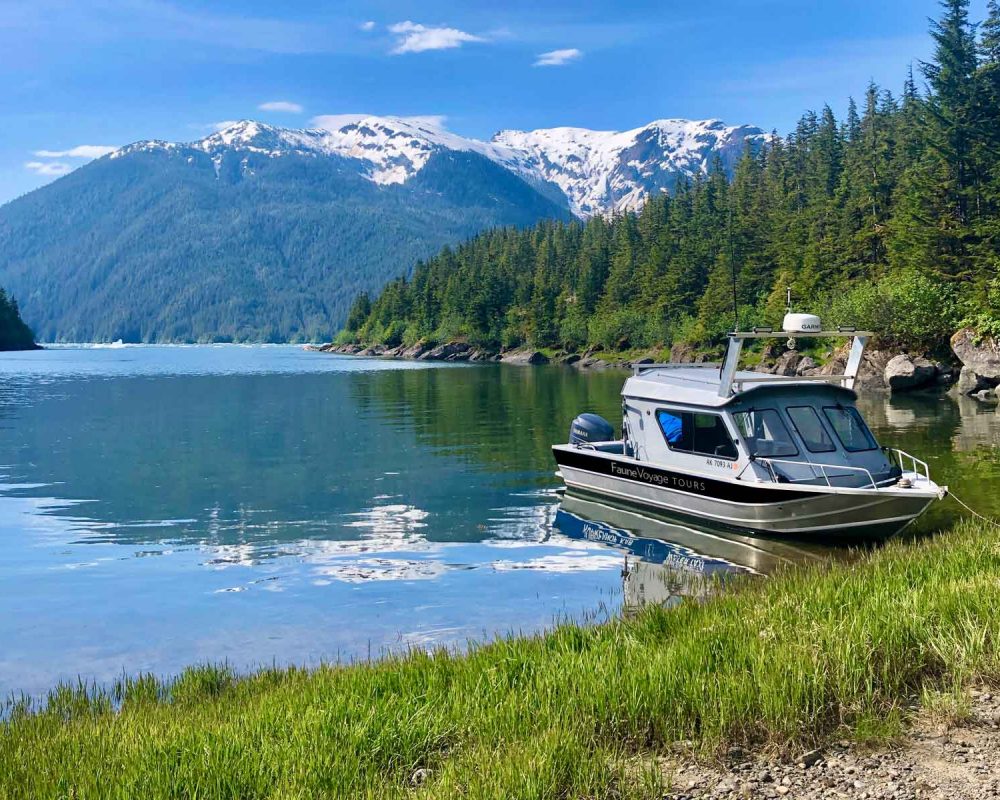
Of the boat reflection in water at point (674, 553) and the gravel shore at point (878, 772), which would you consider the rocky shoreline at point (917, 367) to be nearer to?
the boat reflection in water at point (674, 553)

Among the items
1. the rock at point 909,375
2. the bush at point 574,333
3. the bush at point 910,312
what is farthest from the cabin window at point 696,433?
the bush at point 574,333

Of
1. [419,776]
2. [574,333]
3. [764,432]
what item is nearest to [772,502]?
[764,432]

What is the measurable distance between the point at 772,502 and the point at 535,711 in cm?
1357

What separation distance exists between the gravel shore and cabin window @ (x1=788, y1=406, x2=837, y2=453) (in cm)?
1415

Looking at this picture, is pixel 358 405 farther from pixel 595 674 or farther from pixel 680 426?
pixel 595 674

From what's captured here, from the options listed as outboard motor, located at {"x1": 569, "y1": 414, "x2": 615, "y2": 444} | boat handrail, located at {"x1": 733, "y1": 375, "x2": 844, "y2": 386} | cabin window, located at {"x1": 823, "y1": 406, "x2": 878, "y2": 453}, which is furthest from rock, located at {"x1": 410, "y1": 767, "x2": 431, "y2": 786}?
outboard motor, located at {"x1": 569, "y1": 414, "x2": 615, "y2": 444}

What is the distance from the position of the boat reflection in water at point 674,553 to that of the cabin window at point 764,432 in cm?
210

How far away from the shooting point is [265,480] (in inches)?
1206

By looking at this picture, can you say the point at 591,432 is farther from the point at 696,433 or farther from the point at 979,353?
the point at 979,353

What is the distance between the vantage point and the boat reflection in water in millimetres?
16672

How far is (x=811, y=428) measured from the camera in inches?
850

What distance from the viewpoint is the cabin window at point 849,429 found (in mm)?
21609

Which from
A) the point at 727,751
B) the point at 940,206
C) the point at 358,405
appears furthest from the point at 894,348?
the point at 727,751

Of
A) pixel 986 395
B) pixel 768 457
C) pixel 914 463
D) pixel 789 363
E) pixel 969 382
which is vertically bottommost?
pixel 986 395
